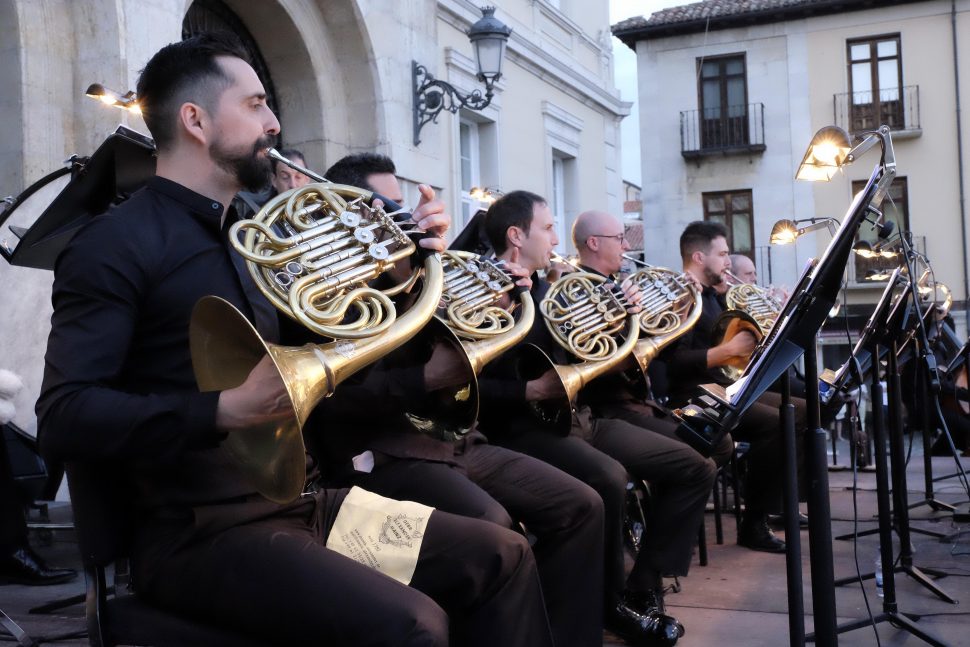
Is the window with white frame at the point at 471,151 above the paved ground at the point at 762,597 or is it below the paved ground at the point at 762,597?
above

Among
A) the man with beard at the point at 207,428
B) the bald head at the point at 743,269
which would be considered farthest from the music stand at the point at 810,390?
the bald head at the point at 743,269

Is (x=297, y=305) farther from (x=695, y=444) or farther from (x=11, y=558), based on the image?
(x=11, y=558)

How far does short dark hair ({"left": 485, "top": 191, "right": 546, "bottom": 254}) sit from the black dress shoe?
2417 millimetres

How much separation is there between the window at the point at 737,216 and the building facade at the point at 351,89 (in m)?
8.50

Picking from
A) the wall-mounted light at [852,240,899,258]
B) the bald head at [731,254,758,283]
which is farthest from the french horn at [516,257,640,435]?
the bald head at [731,254,758,283]

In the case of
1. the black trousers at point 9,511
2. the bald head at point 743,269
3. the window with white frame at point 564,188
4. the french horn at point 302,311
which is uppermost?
the window with white frame at point 564,188

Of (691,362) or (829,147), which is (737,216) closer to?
(691,362)

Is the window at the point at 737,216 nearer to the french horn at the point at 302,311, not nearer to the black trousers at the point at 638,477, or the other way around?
the black trousers at the point at 638,477

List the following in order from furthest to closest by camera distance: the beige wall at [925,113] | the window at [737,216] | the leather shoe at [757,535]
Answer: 1. the window at [737,216]
2. the beige wall at [925,113]
3. the leather shoe at [757,535]

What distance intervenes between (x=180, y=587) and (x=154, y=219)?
0.77 m

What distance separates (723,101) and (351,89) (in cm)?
1575

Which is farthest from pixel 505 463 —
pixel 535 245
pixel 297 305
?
pixel 297 305

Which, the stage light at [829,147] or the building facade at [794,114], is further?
the building facade at [794,114]

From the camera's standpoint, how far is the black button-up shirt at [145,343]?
6.20 feet
